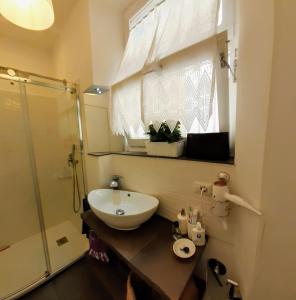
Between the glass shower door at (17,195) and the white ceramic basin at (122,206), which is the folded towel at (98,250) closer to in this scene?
the white ceramic basin at (122,206)

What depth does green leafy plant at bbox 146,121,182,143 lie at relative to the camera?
0.96 meters

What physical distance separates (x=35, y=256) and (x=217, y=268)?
5.87ft

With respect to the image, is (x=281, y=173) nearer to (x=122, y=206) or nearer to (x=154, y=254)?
(x=154, y=254)

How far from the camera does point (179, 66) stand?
93 cm

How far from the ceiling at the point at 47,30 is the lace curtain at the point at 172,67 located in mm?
595

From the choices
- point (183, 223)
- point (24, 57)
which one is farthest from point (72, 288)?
point (24, 57)

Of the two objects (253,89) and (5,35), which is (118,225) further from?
(5,35)

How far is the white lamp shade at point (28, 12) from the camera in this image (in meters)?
0.79

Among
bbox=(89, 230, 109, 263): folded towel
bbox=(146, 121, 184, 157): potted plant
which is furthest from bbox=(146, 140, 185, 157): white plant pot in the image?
bbox=(89, 230, 109, 263): folded towel

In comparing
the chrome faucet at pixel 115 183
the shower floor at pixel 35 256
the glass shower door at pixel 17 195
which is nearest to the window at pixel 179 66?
the chrome faucet at pixel 115 183

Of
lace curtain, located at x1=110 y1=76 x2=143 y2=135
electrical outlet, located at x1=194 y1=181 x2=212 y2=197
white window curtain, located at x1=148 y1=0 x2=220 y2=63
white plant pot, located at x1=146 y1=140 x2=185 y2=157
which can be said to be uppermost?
white window curtain, located at x1=148 y1=0 x2=220 y2=63

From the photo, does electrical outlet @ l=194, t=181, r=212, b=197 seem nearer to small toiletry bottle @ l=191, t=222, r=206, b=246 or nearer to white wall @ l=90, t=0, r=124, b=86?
small toiletry bottle @ l=191, t=222, r=206, b=246

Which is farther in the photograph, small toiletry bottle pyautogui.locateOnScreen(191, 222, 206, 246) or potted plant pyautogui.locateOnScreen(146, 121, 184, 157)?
potted plant pyautogui.locateOnScreen(146, 121, 184, 157)

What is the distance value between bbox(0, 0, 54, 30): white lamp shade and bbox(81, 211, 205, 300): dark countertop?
131 cm
